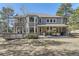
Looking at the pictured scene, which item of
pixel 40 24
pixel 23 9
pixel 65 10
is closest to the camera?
pixel 23 9

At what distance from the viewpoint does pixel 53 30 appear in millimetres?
9016

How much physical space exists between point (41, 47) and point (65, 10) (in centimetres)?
99

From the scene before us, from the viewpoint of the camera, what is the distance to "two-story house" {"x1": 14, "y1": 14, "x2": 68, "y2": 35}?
8.95m

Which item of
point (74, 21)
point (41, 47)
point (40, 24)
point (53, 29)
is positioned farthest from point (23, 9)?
point (74, 21)

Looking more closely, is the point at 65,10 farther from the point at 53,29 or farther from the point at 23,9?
the point at 23,9

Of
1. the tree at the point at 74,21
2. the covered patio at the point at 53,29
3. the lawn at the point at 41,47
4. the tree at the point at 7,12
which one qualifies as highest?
the tree at the point at 7,12

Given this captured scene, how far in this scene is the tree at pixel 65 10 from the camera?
29.1ft

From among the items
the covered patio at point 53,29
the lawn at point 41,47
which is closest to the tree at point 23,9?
the covered patio at point 53,29

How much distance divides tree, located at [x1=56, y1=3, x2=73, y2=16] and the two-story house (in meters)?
0.10

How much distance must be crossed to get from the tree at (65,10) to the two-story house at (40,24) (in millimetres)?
101

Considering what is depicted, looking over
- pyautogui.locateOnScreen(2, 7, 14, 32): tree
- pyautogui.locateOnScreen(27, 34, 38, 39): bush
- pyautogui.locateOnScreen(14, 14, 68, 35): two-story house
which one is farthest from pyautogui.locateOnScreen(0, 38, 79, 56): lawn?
pyautogui.locateOnScreen(2, 7, 14, 32): tree

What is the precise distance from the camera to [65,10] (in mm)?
8969

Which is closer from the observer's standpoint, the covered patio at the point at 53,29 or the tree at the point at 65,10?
the tree at the point at 65,10

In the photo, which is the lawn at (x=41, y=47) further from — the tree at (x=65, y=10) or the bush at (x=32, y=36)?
the tree at (x=65, y=10)
